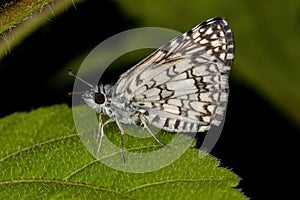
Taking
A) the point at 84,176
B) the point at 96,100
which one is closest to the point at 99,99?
the point at 96,100

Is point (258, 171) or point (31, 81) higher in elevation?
point (31, 81)

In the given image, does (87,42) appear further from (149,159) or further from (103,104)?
(149,159)

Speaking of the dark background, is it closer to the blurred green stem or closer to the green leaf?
the green leaf

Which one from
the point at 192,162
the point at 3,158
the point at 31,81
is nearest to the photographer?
the point at 192,162

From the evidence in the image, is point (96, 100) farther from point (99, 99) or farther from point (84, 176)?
point (84, 176)

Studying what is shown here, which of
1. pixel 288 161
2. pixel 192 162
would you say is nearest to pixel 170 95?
pixel 192 162

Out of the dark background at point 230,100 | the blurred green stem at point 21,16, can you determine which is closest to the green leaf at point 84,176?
the blurred green stem at point 21,16

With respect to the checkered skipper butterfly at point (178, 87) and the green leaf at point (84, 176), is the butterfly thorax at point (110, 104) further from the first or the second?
the green leaf at point (84, 176)
